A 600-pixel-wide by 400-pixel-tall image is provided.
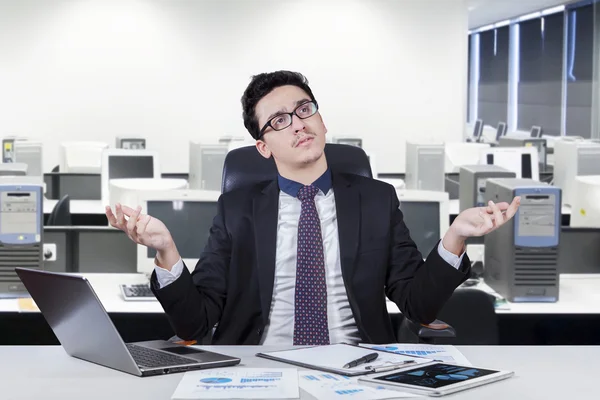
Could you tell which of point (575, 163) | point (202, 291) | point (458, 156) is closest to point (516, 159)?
point (575, 163)

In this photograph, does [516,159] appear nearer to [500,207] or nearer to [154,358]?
[500,207]

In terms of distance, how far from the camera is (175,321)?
91.4 inches

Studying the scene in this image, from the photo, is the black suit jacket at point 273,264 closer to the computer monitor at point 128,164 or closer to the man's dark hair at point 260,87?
the man's dark hair at point 260,87

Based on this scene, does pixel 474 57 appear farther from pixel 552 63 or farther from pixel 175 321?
pixel 175 321

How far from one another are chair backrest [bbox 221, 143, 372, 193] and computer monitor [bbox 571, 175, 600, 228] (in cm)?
205

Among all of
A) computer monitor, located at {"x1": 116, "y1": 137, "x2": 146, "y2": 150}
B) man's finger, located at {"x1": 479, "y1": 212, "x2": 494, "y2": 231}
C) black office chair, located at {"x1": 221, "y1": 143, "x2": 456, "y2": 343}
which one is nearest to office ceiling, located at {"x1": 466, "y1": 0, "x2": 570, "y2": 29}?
computer monitor, located at {"x1": 116, "y1": 137, "x2": 146, "y2": 150}

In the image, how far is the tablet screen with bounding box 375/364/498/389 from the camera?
1.78m

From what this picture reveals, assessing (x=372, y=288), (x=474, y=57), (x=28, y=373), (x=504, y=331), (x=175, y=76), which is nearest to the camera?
(x=28, y=373)

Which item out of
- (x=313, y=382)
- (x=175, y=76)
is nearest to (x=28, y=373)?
(x=313, y=382)

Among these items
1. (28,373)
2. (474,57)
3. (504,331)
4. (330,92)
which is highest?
(474,57)

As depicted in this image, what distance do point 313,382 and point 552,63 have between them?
42.9ft

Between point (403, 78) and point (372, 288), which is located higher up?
point (403, 78)

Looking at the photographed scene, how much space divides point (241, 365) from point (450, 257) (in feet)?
1.99

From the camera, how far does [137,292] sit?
3.61 meters
